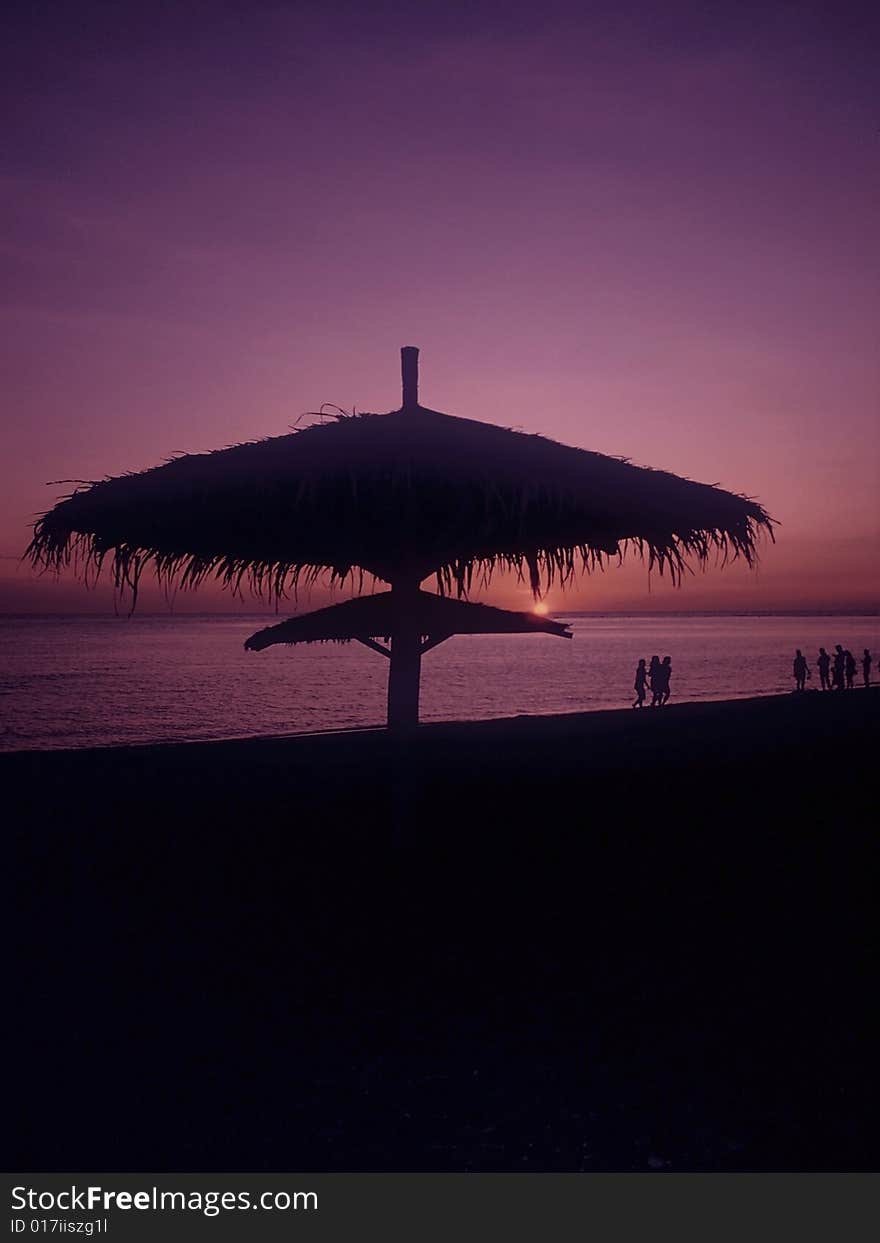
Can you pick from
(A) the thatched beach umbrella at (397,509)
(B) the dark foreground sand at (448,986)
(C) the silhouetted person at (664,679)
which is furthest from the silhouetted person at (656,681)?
(A) the thatched beach umbrella at (397,509)

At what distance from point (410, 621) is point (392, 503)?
3.45 feet

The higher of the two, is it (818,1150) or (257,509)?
(257,509)

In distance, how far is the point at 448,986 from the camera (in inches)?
175

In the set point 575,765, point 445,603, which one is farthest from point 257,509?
point 575,765

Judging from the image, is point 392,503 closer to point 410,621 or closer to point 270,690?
point 410,621

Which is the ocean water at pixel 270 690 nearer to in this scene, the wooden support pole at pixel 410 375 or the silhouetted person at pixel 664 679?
the silhouetted person at pixel 664 679

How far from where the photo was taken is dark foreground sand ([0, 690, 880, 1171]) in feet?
10.4

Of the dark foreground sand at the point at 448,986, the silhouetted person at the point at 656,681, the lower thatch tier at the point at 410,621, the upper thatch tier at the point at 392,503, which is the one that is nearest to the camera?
the dark foreground sand at the point at 448,986

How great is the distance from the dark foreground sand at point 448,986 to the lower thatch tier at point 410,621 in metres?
1.41

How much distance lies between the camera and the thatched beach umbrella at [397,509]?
506cm

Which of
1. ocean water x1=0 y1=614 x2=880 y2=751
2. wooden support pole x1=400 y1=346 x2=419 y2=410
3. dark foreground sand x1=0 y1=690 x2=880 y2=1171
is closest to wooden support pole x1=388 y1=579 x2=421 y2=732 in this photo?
dark foreground sand x1=0 y1=690 x2=880 y2=1171

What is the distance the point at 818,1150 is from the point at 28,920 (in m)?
5.00
